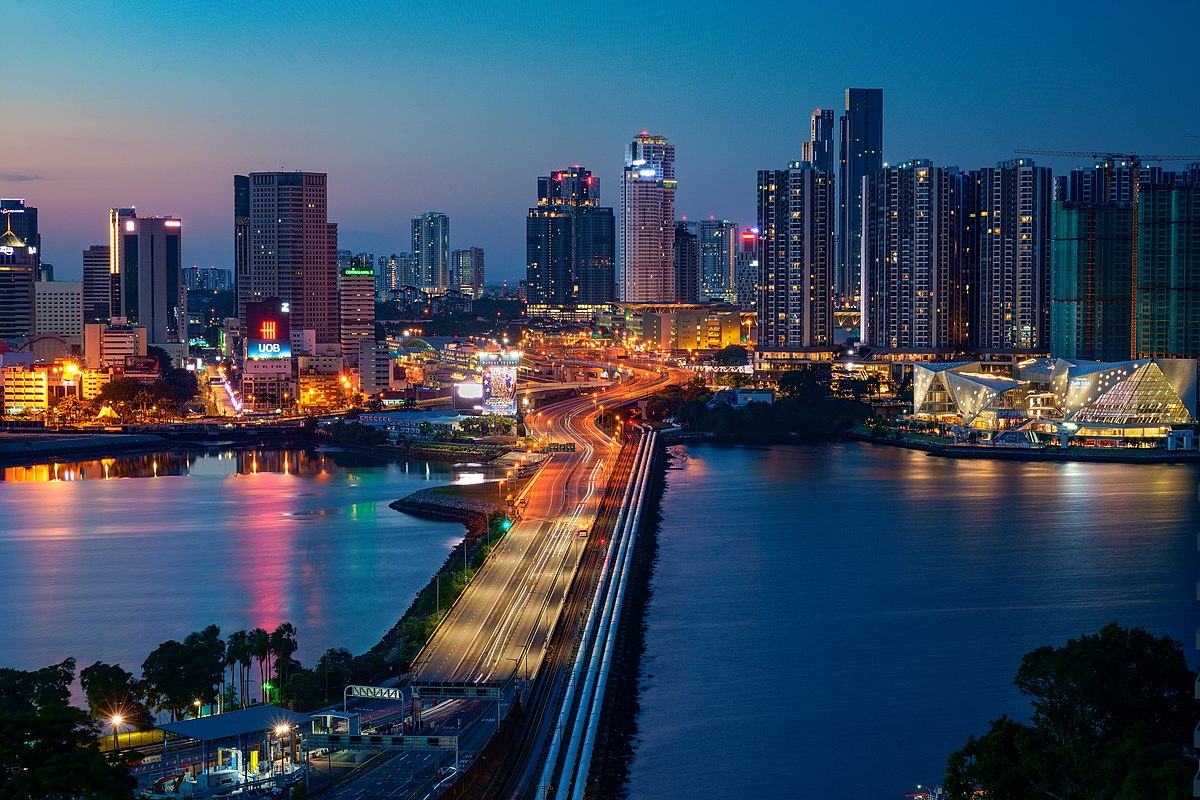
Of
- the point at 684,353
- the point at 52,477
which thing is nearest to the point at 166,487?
the point at 52,477

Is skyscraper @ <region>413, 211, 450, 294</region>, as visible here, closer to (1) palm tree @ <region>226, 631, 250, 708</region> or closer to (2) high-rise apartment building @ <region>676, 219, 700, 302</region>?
(2) high-rise apartment building @ <region>676, 219, 700, 302</region>

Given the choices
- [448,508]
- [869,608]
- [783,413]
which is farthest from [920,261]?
[869,608]

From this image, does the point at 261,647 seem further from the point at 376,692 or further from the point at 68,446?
the point at 68,446

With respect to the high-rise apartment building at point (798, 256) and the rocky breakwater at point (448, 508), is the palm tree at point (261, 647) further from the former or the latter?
the high-rise apartment building at point (798, 256)

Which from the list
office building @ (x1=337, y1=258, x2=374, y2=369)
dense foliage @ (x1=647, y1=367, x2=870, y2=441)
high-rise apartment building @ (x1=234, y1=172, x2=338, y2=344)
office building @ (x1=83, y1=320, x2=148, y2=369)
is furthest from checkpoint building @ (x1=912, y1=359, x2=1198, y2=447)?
high-rise apartment building @ (x1=234, y1=172, x2=338, y2=344)

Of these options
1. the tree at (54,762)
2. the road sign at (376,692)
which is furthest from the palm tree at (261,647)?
the tree at (54,762)

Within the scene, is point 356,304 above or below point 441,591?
above

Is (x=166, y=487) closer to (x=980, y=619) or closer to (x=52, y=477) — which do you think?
(x=52, y=477)
